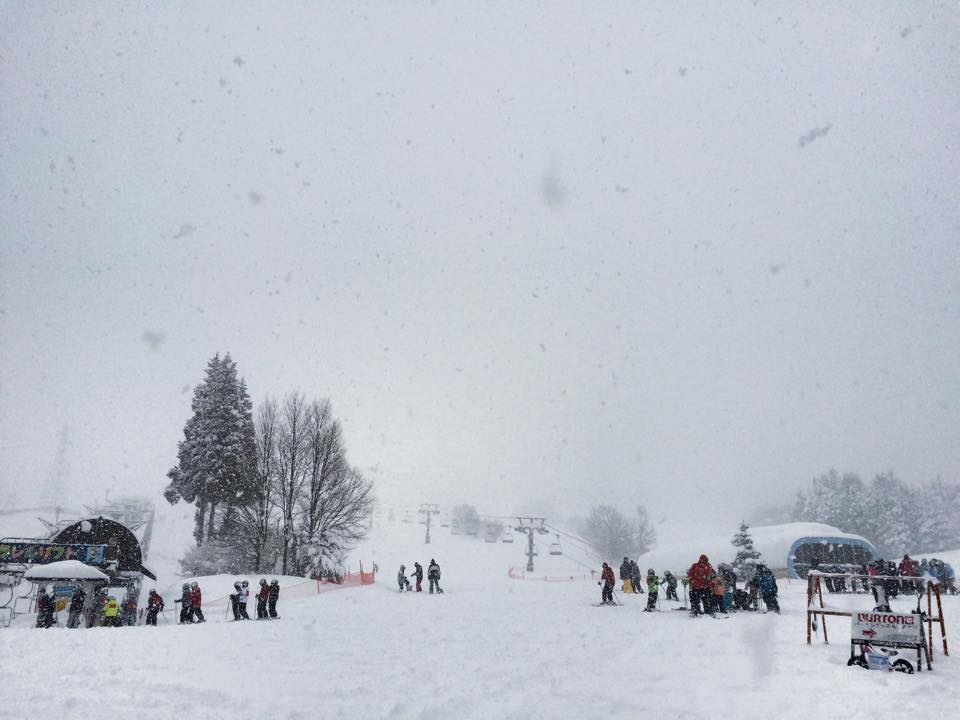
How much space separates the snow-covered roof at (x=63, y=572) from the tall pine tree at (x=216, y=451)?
1741 cm

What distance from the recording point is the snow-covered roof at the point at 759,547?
48719mm

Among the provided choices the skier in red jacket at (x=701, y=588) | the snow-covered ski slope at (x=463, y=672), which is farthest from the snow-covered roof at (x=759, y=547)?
the skier in red jacket at (x=701, y=588)

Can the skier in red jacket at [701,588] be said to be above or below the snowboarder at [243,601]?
above

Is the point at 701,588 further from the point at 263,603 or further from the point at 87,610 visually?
the point at 87,610

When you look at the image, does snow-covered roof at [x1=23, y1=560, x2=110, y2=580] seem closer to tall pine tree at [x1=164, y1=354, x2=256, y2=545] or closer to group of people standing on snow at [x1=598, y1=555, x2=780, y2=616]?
tall pine tree at [x1=164, y1=354, x2=256, y2=545]

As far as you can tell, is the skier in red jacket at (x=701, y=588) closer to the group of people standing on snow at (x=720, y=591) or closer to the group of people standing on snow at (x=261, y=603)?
the group of people standing on snow at (x=720, y=591)

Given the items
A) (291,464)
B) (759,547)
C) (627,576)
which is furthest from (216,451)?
(759,547)

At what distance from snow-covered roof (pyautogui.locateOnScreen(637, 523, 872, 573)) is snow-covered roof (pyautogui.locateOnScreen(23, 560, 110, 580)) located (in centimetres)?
4552

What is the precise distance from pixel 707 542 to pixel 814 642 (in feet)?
170

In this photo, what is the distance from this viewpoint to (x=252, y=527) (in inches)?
1721

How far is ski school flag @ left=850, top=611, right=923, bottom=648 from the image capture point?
9.94m

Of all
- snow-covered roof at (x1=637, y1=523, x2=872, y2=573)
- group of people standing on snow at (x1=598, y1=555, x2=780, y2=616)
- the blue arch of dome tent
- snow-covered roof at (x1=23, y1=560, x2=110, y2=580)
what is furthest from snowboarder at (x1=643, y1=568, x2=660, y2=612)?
snow-covered roof at (x1=637, y1=523, x2=872, y2=573)

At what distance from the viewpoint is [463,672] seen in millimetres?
10508

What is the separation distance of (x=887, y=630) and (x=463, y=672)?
7.06 meters
